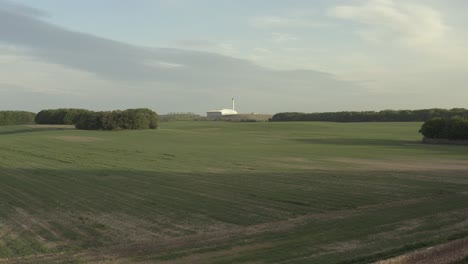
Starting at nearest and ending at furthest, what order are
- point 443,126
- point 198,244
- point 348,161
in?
point 198,244 < point 348,161 < point 443,126

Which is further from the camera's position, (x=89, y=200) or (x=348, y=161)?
(x=348, y=161)

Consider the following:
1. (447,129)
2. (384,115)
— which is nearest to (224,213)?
(447,129)

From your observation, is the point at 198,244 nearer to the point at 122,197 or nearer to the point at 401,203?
the point at 122,197

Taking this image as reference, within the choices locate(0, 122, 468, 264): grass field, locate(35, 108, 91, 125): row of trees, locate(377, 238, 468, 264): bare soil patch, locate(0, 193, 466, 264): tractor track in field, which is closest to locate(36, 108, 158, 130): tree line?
locate(35, 108, 91, 125): row of trees

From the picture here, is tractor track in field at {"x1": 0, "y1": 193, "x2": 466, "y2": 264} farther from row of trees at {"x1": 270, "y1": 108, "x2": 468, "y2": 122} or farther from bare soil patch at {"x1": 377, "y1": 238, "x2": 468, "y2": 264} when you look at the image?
row of trees at {"x1": 270, "y1": 108, "x2": 468, "y2": 122}

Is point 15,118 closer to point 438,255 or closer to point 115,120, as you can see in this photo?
point 115,120

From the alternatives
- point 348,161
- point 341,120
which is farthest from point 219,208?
point 341,120
